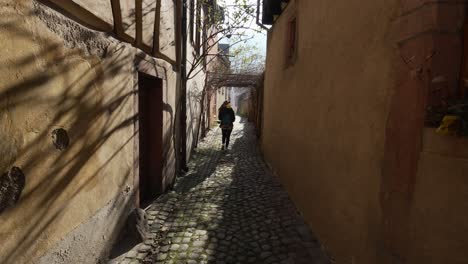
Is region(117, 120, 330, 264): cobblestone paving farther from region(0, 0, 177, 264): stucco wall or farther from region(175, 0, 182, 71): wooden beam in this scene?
region(175, 0, 182, 71): wooden beam

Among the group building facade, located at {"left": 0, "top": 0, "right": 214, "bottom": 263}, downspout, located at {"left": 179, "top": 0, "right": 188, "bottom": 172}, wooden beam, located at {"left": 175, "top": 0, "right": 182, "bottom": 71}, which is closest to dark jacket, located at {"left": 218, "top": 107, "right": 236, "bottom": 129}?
downspout, located at {"left": 179, "top": 0, "right": 188, "bottom": 172}

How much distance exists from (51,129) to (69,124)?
0.70ft

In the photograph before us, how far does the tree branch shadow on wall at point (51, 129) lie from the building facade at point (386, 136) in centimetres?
245

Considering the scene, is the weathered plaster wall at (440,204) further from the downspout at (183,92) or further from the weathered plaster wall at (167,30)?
the downspout at (183,92)

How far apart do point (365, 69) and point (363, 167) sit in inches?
33.0

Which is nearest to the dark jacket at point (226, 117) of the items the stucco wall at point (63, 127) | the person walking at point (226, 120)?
the person walking at point (226, 120)

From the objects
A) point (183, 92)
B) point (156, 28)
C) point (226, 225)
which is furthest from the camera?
point (183, 92)

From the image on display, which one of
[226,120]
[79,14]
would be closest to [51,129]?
[79,14]

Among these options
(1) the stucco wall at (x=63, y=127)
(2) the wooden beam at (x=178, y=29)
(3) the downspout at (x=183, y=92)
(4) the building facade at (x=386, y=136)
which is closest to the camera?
(4) the building facade at (x=386, y=136)

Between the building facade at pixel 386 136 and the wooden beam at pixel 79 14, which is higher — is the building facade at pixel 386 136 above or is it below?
below

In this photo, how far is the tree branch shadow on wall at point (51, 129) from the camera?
1841mm

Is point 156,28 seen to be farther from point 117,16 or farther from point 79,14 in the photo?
point 79,14

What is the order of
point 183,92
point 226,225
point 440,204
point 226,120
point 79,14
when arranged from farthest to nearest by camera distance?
1. point 226,120
2. point 183,92
3. point 226,225
4. point 79,14
5. point 440,204

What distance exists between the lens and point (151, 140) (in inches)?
197
